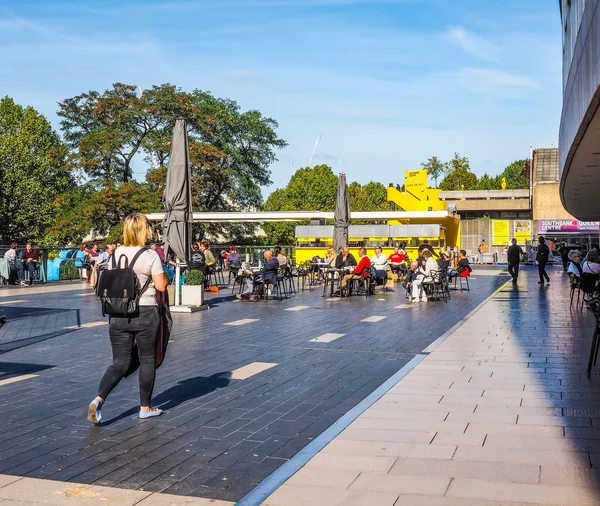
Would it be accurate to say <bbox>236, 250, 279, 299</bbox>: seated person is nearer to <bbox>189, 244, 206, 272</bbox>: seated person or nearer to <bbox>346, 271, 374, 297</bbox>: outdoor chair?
<bbox>346, 271, 374, 297</bbox>: outdoor chair

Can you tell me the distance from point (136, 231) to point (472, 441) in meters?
3.06

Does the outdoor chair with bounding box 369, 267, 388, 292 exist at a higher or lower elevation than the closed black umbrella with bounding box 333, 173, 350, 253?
lower

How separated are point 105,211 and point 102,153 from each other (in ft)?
11.7

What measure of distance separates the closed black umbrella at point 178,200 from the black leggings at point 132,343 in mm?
10160

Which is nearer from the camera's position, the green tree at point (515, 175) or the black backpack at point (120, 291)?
the black backpack at point (120, 291)

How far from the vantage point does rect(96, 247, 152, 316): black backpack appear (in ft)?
19.4

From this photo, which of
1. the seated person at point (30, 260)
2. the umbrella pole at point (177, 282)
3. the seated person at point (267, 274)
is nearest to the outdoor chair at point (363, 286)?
the seated person at point (267, 274)

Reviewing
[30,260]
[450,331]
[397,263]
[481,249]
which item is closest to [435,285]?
[450,331]

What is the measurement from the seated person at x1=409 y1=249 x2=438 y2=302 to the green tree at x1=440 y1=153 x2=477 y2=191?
76.3 metres

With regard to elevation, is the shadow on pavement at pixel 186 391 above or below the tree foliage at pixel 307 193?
below

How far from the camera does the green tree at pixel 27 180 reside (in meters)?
53.1

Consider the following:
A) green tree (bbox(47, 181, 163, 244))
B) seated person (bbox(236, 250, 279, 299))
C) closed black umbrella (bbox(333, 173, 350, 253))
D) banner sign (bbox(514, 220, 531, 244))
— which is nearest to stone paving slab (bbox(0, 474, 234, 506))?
seated person (bbox(236, 250, 279, 299))

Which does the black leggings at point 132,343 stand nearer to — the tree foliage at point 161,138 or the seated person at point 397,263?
the seated person at point 397,263

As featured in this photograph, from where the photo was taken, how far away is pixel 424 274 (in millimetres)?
18422
